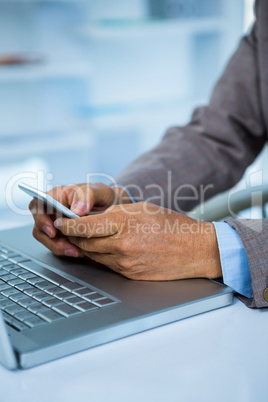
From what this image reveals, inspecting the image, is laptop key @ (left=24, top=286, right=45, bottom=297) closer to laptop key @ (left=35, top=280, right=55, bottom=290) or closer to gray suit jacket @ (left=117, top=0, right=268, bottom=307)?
laptop key @ (left=35, top=280, right=55, bottom=290)

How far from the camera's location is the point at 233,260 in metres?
0.68

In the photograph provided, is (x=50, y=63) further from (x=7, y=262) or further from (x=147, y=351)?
(x=147, y=351)

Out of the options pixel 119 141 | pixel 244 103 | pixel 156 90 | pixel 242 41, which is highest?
pixel 242 41

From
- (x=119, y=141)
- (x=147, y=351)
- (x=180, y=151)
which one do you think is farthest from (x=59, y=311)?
(x=119, y=141)

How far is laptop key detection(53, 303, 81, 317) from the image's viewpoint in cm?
56

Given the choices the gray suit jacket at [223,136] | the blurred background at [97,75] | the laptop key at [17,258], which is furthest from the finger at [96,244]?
the blurred background at [97,75]

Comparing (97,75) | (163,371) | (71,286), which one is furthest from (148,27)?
(163,371)

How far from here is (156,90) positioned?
9.89 ft

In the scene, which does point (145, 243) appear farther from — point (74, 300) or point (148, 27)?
point (148, 27)

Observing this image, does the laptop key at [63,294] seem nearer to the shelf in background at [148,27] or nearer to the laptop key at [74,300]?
the laptop key at [74,300]

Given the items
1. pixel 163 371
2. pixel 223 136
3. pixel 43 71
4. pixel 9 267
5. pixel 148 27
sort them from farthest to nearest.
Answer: pixel 148 27 < pixel 43 71 < pixel 223 136 < pixel 9 267 < pixel 163 371

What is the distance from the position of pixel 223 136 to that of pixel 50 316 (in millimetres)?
739

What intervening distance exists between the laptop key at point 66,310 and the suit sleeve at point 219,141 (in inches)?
20.1

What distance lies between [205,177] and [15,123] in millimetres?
1685
